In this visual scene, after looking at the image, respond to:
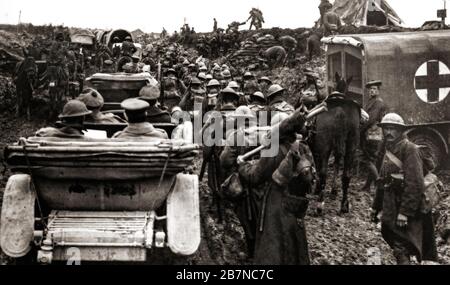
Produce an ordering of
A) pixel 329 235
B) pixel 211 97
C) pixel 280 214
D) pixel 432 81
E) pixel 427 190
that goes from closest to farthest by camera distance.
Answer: pixel 280 214
pixel 427 190
pixel 329 235
pixel 432 81
pixel 211 97

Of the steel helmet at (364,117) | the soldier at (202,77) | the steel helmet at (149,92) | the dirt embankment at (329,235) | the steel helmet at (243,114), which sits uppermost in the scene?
the soldier at (202,77)

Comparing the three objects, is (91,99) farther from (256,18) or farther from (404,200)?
(256,18)

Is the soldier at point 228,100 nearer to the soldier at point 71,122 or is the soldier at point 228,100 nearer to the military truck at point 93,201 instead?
the soldier at point 71,122

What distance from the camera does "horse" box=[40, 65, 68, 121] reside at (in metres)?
15.3

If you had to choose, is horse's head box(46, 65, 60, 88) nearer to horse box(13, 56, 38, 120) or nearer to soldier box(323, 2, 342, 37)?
horse box(13, 56, 38, 120)

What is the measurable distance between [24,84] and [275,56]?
11.9 meters

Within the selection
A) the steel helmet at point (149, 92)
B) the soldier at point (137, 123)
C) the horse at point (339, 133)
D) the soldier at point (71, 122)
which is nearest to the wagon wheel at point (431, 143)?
the horse at point (339, 133)

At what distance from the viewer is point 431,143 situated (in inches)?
390

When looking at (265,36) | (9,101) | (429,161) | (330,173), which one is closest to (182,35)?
(265,36)

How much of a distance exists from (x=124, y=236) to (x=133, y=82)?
169 inches

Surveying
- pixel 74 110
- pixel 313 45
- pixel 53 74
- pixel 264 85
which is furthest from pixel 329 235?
pixel 313 45

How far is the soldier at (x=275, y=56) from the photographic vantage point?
2269 centimetres

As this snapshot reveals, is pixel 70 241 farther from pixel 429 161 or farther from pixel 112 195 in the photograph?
pixel 429 161

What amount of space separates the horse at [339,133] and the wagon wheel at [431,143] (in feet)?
5.69
